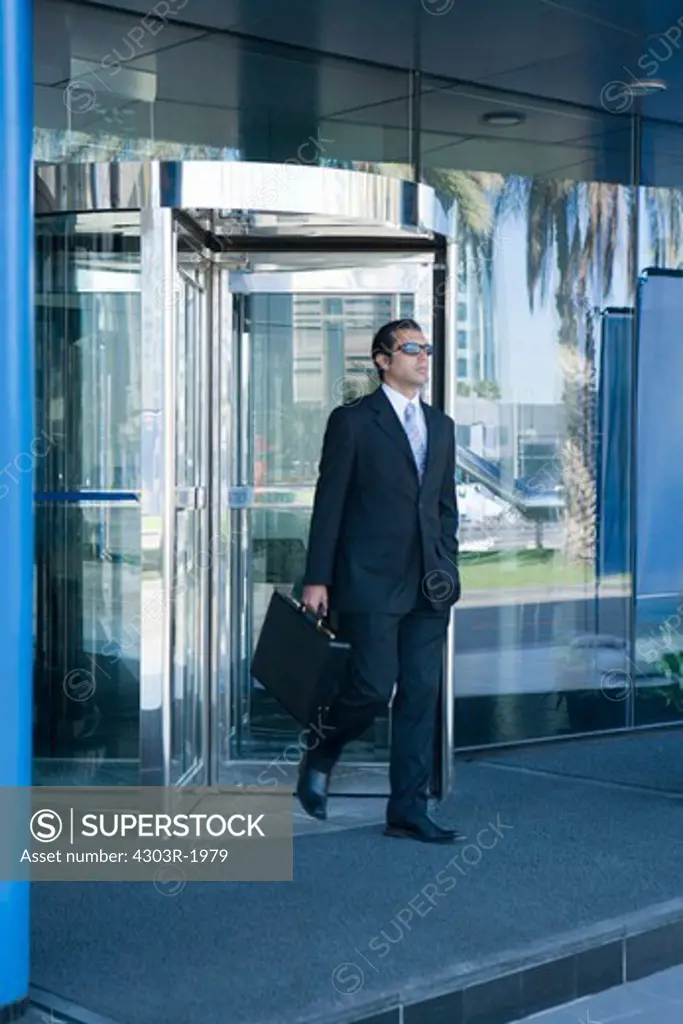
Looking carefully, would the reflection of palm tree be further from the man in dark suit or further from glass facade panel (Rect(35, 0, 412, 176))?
the man in dark suit

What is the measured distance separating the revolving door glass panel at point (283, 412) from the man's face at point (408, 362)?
38.6 inches

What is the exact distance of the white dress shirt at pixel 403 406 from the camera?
19.9 feet

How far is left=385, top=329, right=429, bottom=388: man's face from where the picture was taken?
19.7 feet

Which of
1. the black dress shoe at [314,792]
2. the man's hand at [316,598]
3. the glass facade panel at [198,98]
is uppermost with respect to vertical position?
the glass facade panel at [198,98]

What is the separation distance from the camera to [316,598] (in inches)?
233

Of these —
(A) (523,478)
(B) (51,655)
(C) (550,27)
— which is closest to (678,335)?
(A) (523,478)

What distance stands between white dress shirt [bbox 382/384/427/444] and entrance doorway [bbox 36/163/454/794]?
23.1 inches

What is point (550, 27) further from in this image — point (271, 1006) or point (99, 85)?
point (271, 1006)

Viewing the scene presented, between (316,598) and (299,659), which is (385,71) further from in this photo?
(299,659)

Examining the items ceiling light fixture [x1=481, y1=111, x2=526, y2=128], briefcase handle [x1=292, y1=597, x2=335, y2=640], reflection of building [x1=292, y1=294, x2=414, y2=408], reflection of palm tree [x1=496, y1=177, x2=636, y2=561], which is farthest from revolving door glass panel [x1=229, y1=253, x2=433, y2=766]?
ceiling light fixture [x1=481, y1=111, x2=526, y2=128]

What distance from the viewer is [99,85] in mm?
7137

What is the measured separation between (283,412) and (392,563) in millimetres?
1503

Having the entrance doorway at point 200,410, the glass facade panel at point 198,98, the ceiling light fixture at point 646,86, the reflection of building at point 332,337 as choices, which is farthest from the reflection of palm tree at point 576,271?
the entrance doorway at point 200,410

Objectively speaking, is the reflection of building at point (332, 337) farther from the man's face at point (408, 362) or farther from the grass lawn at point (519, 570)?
the grass lawn at point (519, 570)
